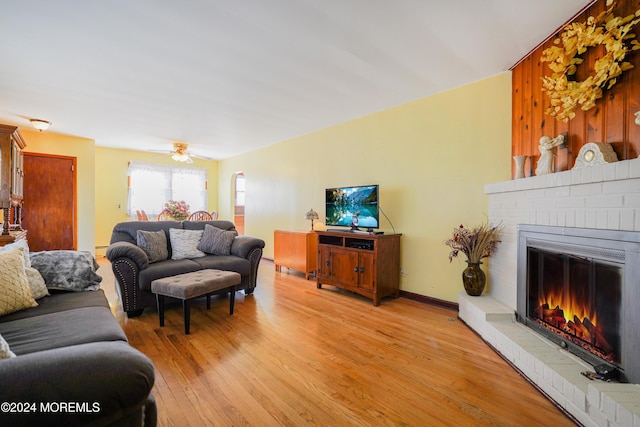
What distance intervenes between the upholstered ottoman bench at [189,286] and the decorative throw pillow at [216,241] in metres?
0.82

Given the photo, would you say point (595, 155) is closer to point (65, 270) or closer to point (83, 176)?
point (65, 270)

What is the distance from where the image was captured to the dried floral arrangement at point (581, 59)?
5.42ft

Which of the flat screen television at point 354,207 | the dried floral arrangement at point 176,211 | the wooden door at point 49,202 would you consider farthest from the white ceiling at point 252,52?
the wooden door at point 49,202

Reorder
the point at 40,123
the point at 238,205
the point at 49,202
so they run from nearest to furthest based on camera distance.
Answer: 1. the point at 40,123
2. the point at 49,202
3. the point at 238,205

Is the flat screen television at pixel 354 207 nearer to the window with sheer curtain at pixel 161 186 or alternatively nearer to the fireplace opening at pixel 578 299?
the fireplace opening at pixel 578 299

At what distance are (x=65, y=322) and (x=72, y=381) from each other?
1.10m

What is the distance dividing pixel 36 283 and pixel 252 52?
235 centimetres

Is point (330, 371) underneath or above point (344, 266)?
underneath

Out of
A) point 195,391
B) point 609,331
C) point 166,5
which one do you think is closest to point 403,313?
point 609,331

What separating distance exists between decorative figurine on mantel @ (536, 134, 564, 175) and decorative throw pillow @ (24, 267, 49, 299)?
3755mm

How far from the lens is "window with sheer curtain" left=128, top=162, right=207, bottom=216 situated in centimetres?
659

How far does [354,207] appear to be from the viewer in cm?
376

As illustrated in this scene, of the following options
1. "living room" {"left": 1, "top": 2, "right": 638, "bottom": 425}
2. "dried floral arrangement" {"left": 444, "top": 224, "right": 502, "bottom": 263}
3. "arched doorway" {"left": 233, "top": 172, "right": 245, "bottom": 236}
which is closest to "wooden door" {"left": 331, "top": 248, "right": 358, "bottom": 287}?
"living room" {"left": 1, "top": 2, "right": 638, "bottom": 425}

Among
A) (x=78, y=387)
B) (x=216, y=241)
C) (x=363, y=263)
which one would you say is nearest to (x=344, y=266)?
(x=363, y=263)
